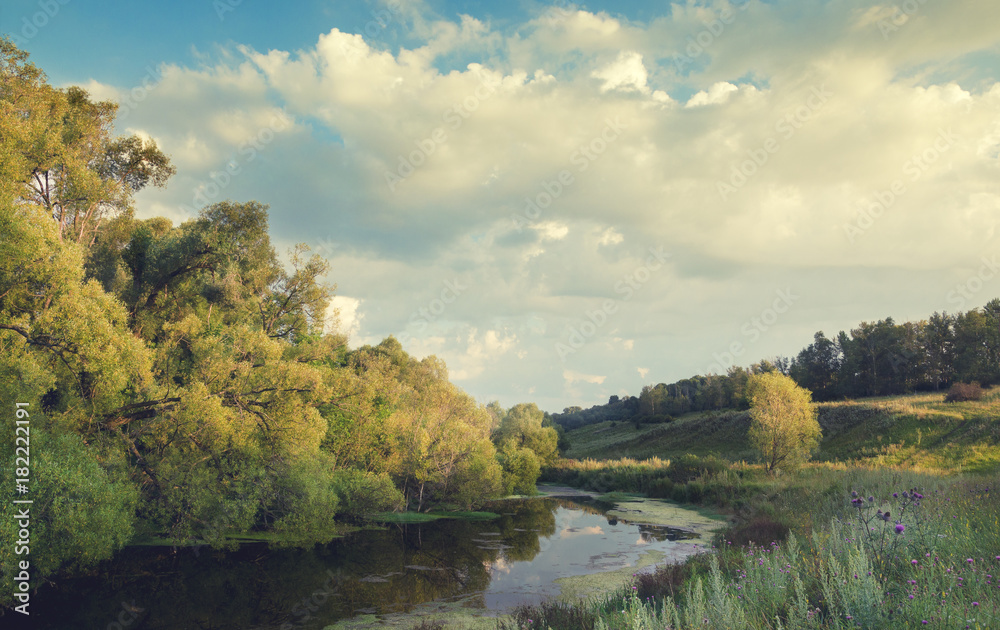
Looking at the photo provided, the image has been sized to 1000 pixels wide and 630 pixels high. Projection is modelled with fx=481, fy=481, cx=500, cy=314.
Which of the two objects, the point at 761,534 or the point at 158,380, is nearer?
the point at 761,534

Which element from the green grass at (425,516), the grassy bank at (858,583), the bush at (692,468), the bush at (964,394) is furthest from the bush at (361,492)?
the bush at (964,394)

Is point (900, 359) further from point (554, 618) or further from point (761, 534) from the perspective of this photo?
point (554, 618)

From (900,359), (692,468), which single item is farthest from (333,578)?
(900,359)

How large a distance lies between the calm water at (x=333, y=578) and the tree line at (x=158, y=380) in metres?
1.45

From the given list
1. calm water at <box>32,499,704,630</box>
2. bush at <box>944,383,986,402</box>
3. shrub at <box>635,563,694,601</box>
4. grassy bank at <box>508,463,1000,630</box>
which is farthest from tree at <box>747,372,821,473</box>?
shrub at <box>635,563,694,601</box>

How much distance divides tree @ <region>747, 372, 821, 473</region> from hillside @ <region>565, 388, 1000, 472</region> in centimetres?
486

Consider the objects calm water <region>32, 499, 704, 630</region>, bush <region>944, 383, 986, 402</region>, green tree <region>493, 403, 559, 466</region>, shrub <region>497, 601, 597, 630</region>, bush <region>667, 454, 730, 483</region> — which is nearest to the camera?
shrub <region>497, 601, 597, 630</region>

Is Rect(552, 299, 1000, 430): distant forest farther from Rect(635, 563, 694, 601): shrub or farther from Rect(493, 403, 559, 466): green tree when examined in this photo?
Rect(635, 563, 694, 601): shrub

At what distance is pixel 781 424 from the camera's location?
1531 inches

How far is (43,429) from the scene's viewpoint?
1702 cm

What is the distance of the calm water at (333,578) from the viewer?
14.7 m

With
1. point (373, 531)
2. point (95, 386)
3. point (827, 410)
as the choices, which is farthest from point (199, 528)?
point (827, 410)

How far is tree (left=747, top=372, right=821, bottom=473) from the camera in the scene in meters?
38.9

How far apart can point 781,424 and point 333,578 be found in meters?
35.5
